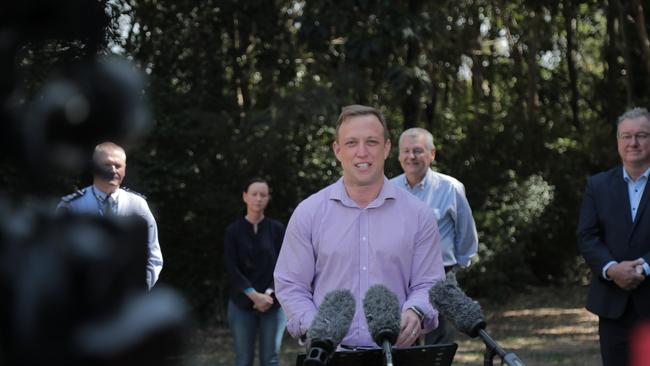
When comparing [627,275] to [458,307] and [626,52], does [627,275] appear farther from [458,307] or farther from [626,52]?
[626,52]

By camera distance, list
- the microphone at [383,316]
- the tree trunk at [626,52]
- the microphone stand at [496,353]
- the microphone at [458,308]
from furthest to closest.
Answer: the tree trunk at [626,52], the microphone at [458,308], the microphone at [383,316], the microphone stand at [496,353]

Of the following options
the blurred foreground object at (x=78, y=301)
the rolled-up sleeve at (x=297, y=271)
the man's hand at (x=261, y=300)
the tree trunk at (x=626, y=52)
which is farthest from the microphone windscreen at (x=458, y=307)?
the tree trunk at (x=626, y=52)

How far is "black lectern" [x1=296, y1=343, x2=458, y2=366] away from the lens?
436 centimetres

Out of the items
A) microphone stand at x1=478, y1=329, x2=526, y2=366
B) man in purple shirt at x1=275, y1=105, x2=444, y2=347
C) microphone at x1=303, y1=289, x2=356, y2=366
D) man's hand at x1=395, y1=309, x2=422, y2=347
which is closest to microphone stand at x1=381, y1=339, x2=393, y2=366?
microphone at x1=303, y1=289, x2=356, y2=366

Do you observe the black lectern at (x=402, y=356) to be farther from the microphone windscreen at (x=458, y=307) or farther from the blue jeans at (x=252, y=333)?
the blue jeans at (x=252, y=333)

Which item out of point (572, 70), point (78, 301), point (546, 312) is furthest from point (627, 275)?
point (572, 70)

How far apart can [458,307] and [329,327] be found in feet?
1.93

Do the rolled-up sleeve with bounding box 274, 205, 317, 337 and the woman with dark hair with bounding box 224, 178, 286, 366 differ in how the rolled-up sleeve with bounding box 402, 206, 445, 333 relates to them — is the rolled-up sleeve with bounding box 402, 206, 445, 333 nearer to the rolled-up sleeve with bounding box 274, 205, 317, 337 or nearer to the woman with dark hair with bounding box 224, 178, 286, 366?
the rolled-up sleeve with bounding box 274, 205, 317, 337

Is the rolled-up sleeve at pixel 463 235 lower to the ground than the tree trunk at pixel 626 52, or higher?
lower

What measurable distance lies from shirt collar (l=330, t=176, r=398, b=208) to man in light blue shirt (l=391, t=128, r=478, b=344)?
3.79m

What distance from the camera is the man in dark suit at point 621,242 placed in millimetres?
7180

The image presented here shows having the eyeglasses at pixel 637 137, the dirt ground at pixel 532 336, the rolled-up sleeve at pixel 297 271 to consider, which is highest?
the eyeglasses at pixel 637 137

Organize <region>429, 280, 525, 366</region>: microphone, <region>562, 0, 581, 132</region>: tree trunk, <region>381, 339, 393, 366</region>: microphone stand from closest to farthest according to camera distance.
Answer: <region>381, 339, 393, 366</region>: microphone stand < <region>429, 280, 525, 366</region>: microphone < <region>562, 0, 581, 132</region>: tree trunk

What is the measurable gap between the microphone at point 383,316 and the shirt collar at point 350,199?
1.12 metres
